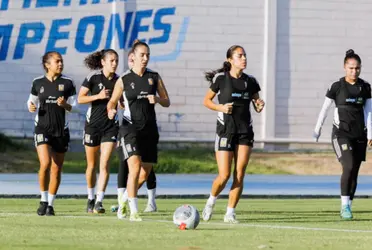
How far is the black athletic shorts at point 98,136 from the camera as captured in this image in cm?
1717

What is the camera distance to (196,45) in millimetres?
34000

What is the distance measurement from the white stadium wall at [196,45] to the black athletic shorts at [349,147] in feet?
56.7

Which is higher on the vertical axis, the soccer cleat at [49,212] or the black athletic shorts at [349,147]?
the black athletic shorts at [349,147]

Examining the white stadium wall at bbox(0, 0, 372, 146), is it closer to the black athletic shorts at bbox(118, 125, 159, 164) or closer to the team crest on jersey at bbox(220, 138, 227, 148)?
the black athletic shorts at bbox(118, 125, 159, 164)

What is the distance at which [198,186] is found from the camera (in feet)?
84.7

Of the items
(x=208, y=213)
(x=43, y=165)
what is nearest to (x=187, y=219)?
(x=208, y=213)

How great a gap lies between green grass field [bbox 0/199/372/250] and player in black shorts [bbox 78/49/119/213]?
58cm

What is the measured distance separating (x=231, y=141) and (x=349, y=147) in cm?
204

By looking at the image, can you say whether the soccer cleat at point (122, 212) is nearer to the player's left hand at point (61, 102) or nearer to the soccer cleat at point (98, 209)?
the soccer cleat at point (98, 209)

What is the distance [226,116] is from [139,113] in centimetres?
102

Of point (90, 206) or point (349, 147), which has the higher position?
point (349, 147)

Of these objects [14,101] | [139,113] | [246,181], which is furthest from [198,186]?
[139,113]

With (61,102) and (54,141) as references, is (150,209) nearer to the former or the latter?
(54,141)

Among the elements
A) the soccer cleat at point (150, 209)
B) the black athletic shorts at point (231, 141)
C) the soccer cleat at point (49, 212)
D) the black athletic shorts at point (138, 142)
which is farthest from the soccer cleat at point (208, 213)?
the soccer cleat at point (150, 209)
